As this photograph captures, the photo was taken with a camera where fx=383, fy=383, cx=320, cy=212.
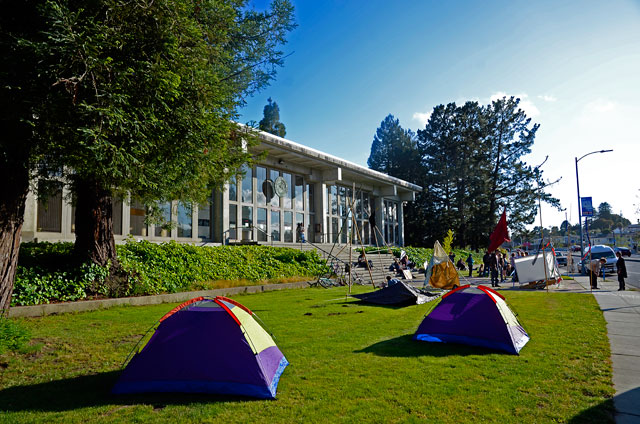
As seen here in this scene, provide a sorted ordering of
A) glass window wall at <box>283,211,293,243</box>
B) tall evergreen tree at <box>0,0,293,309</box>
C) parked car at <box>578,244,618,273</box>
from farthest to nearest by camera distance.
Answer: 1. parked car at <box>578,244,618,273</box>
2. glass window wall at <box>283,211,293,243</box>
3. tall evergreen tree at <box>0,0,293,309</box>

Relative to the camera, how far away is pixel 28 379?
5680 mm

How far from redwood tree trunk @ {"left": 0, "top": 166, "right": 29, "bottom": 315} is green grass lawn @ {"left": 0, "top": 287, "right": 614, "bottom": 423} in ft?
3.88

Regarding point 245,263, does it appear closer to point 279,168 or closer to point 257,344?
point 279,168

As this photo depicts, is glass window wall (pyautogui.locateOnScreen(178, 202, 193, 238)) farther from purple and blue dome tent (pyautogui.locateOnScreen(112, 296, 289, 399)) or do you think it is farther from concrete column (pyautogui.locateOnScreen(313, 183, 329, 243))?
purple and blue dome tent (pyautogui.locateOnScreen(112, 296, 289, 399))

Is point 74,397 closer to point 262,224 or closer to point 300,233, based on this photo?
point 262,224

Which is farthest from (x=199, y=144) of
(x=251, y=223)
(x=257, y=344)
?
(x=251, y=223)

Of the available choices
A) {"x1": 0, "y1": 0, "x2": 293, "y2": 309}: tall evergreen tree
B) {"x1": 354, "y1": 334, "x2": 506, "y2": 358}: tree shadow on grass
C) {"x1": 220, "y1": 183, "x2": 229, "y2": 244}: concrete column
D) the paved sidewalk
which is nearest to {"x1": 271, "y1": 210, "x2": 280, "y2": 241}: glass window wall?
{"x1": 220, "y1": 183, "x2": 229, "y2": 244}: concrete column

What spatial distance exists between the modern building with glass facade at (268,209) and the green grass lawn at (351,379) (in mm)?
7522

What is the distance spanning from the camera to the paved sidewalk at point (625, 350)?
487 cm

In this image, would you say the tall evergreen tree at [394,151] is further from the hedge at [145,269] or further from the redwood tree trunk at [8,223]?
the redwood tree trunk at [8,223]

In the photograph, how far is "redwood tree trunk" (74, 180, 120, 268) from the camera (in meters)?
11.7

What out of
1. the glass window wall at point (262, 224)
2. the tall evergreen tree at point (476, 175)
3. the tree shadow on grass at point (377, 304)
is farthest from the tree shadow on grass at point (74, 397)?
the tall evergreen tree at point (476, 175)

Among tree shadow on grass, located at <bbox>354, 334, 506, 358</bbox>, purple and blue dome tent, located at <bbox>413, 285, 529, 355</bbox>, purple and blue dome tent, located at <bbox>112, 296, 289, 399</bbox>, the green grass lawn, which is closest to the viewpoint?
the green grass lawn

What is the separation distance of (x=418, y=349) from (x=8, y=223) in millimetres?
8328
